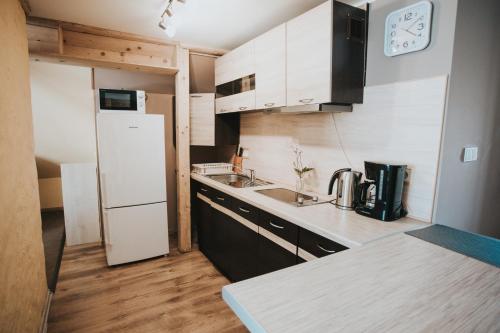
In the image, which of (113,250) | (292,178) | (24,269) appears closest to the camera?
(24,269)

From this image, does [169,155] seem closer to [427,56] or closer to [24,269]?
[24,269]

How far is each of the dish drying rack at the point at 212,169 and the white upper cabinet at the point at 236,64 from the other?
3.27ft

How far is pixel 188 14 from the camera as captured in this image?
89.4 inches

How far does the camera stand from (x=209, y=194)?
9.45ft

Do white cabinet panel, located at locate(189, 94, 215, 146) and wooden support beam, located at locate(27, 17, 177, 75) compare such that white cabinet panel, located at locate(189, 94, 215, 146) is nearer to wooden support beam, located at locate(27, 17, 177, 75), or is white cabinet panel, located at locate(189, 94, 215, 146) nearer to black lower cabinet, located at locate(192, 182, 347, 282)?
wooden support beam, located at locate(27, 17, 177, 75)

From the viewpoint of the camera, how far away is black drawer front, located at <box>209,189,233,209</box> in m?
2.47

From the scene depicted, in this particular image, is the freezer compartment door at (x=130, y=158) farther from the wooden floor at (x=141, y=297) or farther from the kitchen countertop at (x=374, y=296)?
the kitchen countertop at (x=374, y=296)

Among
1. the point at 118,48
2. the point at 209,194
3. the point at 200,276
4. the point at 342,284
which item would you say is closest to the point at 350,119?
the point at 342,284

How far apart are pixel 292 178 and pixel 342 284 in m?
1.75

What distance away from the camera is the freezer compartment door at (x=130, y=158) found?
8.82 feet

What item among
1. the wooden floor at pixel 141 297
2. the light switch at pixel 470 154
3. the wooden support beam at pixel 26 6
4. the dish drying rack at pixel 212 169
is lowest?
the wooden floor at pixel 141 297

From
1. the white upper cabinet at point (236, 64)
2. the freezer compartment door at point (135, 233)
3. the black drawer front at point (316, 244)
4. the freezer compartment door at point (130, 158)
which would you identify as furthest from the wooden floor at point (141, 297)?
the white upper cabinet at point (236, 64)

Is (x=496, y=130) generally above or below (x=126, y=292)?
above

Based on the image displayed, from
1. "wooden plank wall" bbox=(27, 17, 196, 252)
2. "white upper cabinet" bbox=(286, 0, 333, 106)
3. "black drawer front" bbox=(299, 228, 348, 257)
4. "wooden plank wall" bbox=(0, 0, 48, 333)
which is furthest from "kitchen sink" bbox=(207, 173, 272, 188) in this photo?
"wooden plank wall" bbox=(0, 0, 48, 333)
